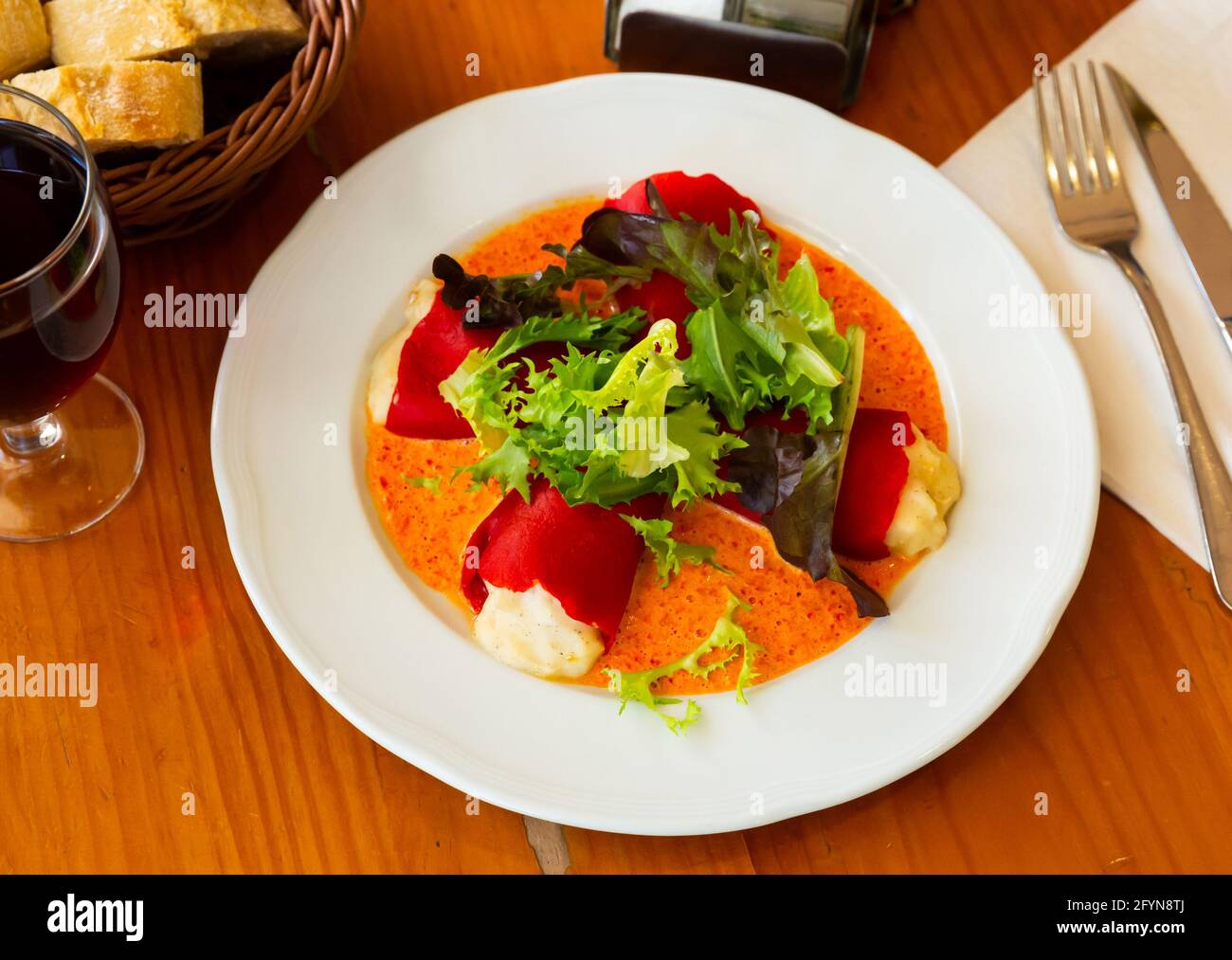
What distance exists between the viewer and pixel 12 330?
1.00 m

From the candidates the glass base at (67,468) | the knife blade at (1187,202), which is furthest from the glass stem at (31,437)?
the knife blade at (1187,202)

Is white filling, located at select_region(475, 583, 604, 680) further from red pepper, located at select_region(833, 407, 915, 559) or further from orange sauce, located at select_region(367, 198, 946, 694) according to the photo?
red pepper, located at select_region(833, 407, 915, 559)

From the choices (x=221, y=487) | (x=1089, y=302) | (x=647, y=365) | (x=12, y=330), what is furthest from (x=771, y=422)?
(x=12, y=330)

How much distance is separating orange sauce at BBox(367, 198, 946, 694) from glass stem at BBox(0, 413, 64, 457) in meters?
0.36

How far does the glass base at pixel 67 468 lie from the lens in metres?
1.30

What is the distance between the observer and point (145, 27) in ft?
4.20

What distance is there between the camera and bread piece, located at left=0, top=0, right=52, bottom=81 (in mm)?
1252

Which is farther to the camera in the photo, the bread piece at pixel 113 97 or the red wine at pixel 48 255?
the bread piece at pixel 113 97

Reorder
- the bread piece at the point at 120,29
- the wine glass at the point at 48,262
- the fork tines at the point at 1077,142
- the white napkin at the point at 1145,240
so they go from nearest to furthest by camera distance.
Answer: the wine glass at the point at 48,262 → the bread piece at the point at 120,29 → the white napkin at the point at 1145,240 → the fork tines at the point at 1077,142

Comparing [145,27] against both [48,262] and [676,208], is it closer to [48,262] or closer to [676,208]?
[48,262]

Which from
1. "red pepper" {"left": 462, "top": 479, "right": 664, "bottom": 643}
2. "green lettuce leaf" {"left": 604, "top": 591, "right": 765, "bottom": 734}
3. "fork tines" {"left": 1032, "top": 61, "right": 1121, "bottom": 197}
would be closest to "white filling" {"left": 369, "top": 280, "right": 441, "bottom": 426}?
"red pepper" {"left": 462, "top": 479, "right": 664, "bottom": 643}

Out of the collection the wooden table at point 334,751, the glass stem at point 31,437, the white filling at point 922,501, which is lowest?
the wooden table at point 334,751

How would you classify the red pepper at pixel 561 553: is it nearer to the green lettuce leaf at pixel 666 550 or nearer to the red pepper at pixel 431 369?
the green lettuce leaf at pixel 666 550

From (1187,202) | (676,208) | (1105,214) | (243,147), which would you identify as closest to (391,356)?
(243,147)
